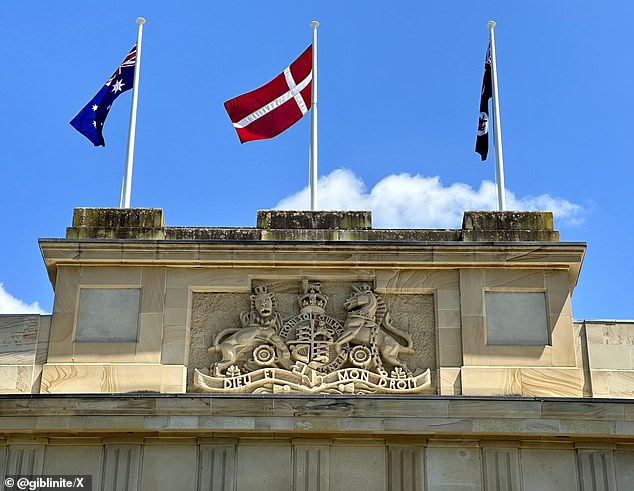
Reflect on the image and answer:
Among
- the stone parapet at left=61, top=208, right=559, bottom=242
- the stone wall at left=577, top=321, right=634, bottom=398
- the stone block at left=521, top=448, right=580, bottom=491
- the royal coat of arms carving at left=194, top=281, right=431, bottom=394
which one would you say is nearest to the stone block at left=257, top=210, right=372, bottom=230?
the stone parapet at left=61, top=208, right=559, bottom=242

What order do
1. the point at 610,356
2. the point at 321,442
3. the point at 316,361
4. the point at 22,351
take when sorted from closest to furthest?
the point at 321,442 < the point at 316,361 < the point at 610,356 < the point at 22,351

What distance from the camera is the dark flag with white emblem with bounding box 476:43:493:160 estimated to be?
79.8 ft

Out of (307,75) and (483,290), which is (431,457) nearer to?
(483,290)

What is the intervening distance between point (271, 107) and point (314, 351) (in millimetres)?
5377

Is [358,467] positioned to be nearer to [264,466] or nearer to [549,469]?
[264,466]

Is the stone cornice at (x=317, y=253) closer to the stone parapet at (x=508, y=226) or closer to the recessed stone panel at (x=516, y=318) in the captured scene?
the stone parapet at (x=508, y=226)

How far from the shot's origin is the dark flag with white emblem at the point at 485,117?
24328mm

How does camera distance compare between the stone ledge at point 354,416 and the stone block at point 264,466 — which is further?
the stone block at point 264,466

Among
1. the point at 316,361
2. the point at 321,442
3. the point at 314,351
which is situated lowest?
the point at 321,442

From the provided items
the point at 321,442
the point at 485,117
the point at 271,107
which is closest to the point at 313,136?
the point at 271,107

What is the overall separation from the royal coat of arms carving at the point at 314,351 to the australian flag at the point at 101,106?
5234mm

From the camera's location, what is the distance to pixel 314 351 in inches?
827

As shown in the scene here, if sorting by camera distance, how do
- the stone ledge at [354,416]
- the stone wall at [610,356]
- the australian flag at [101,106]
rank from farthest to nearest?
the australian flag at [101,106] < the stone wall at [610,356] < the stone ledge at [354,416]

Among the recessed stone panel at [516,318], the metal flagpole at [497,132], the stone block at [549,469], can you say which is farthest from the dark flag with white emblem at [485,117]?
the stone block at [549,469]
